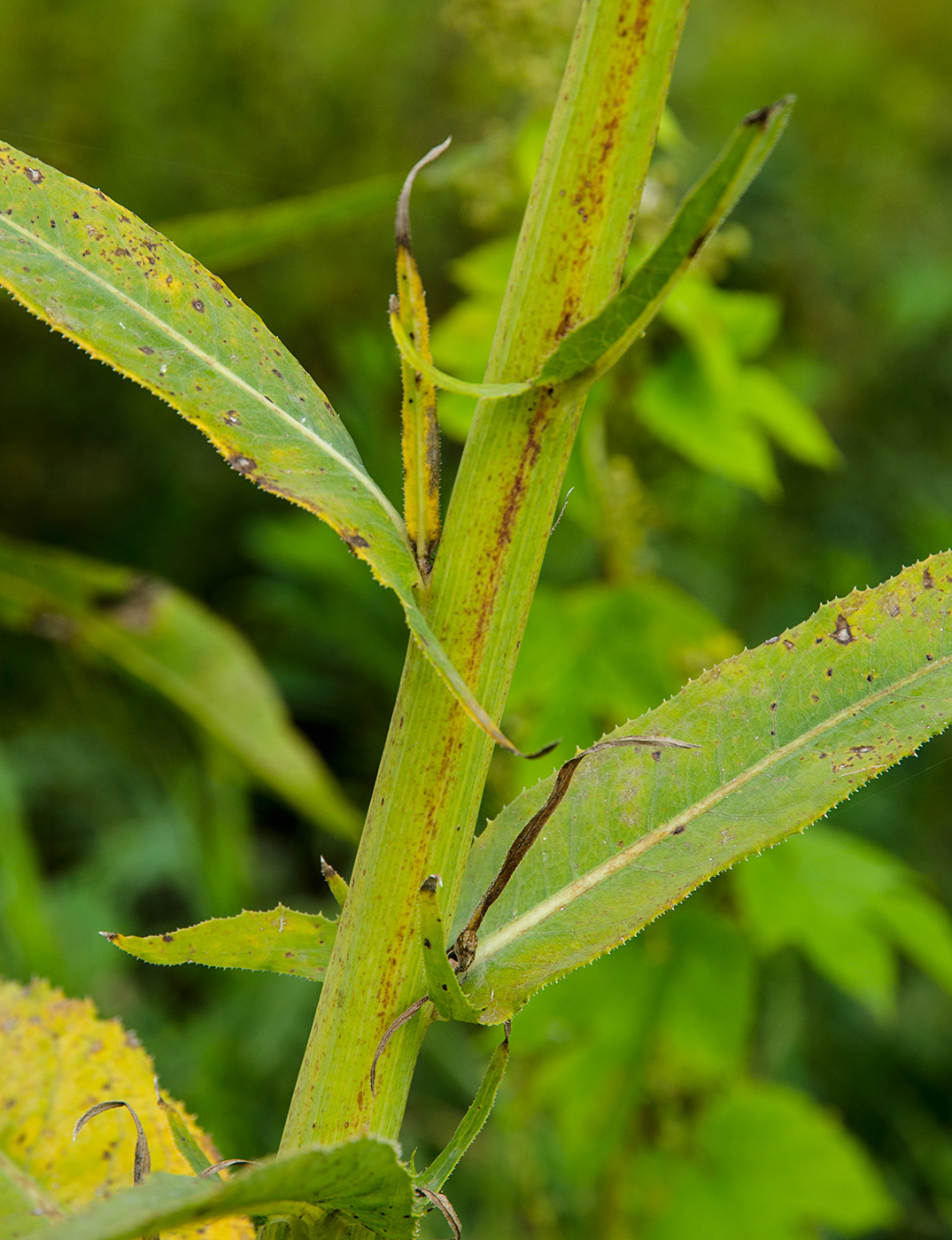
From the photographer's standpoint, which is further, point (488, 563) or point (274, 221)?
point (274, 221)

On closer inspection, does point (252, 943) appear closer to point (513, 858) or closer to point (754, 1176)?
point (513, 858)

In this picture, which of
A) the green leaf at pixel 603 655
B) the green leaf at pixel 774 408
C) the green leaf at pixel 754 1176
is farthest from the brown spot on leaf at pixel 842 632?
the green leaf at pixel 754 1176

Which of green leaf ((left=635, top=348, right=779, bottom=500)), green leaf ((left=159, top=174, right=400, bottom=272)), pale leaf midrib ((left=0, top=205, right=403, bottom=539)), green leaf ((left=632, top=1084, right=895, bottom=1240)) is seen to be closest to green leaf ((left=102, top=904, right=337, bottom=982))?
pale leaf midrib ((left=0, top=205, right=403, bottom=539))

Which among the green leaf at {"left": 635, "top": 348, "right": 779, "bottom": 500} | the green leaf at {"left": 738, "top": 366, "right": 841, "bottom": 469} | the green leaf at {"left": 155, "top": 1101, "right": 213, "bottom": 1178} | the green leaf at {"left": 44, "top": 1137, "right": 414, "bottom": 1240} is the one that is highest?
the green leaf at {"left": 738, "top": 366, "right": 841, "bottom": 469}

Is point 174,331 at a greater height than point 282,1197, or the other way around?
point 174,331

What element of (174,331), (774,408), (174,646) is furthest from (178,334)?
(774,408)

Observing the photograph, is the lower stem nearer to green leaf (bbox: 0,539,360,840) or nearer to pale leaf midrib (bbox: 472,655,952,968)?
pale leaf midrib (bbox: 472,655,952,968)
